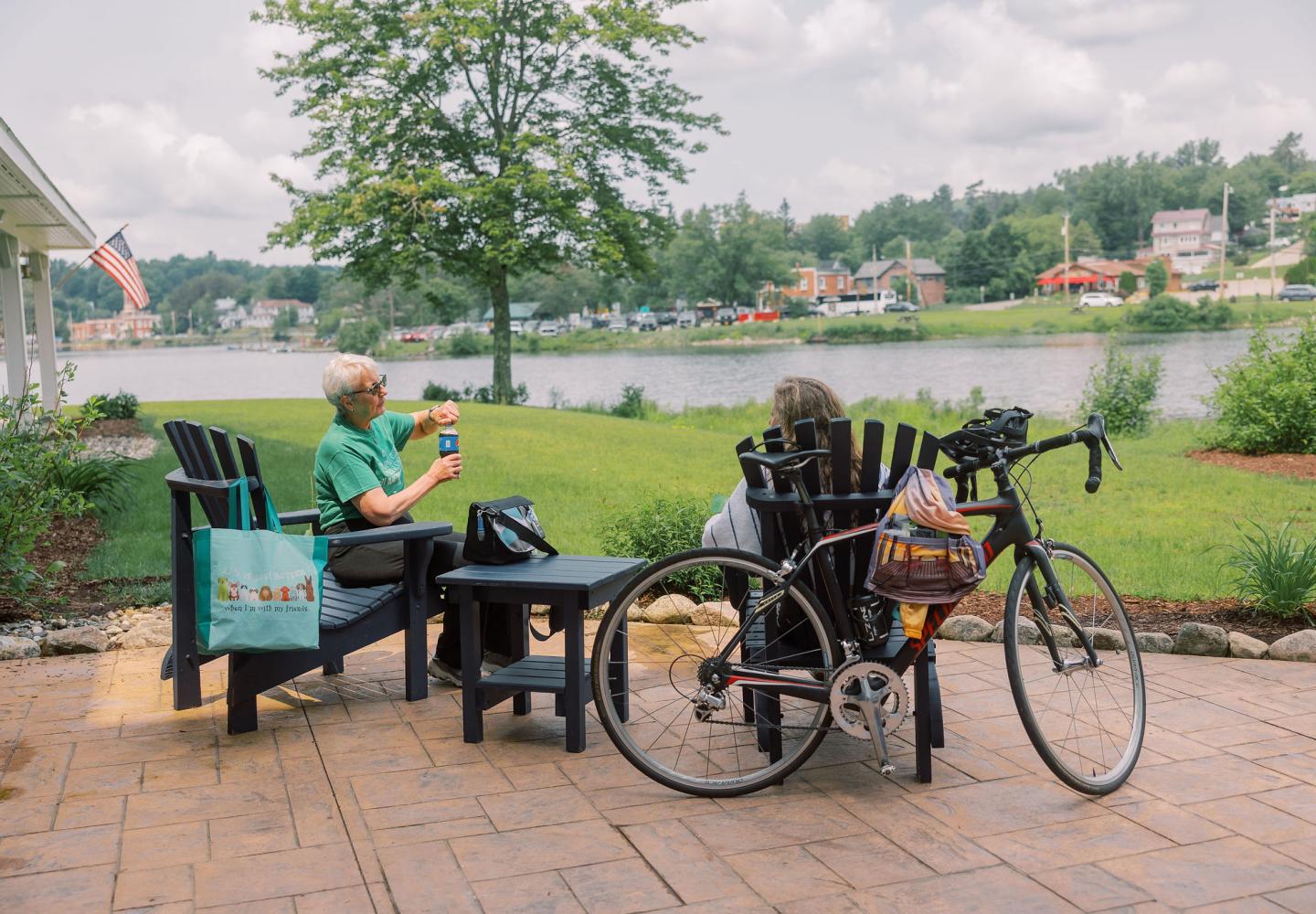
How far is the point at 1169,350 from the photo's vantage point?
42.5m

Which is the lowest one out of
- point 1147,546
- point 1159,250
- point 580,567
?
point 1147,546

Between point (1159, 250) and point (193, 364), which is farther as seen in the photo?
point (1159, 250)

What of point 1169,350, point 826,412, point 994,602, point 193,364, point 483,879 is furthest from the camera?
point 193,364

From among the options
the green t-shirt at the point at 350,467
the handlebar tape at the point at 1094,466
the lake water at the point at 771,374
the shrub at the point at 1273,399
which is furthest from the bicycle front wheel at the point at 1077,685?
the lake water at the point at 771,374

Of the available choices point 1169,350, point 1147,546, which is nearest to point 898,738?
point 1147,546

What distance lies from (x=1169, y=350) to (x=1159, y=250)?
68.9 meters

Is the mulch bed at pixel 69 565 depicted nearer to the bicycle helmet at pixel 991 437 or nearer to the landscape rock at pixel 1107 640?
the bicycle helmet at pixel 991 437

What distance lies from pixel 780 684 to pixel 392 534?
1.56 meters

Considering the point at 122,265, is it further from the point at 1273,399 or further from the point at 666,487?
the point at 1273,399

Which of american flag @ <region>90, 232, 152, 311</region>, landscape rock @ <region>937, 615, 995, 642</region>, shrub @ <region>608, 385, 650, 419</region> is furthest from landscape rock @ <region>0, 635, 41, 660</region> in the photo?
shrub @ <region>608, 385, 650, 419</region>

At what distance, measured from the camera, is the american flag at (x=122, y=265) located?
41.9ft

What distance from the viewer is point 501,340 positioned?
2948 cm

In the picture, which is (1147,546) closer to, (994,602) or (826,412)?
(994,602)

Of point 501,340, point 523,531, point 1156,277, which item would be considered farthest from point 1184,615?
point 1156,277
